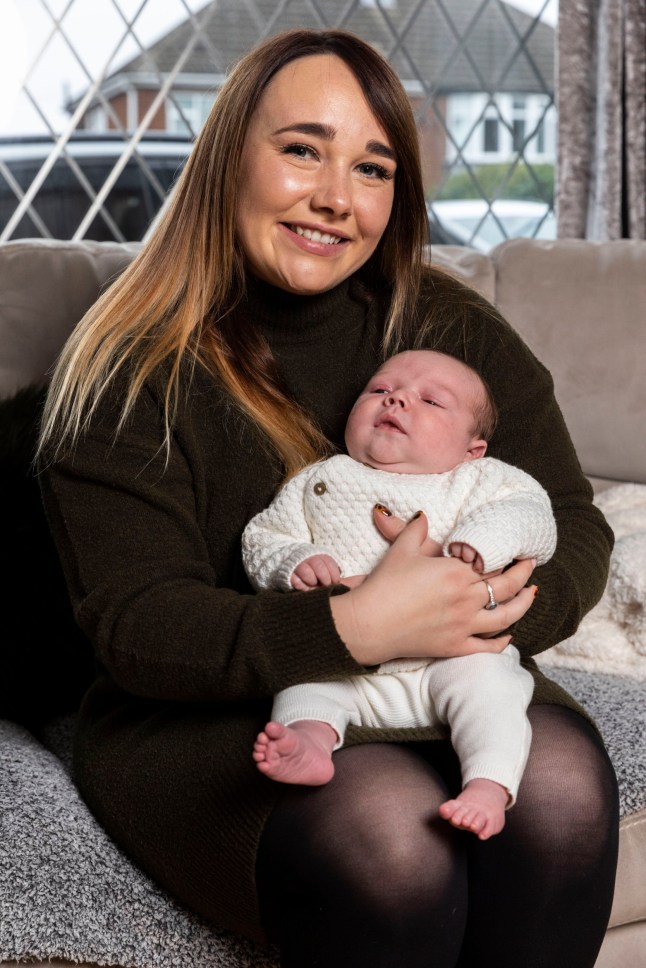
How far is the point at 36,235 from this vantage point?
10.3 feet

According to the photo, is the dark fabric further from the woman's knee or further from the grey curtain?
the grey curtain

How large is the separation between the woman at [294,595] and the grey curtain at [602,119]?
4.35 ft

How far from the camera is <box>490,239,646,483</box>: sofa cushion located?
1.96 meters

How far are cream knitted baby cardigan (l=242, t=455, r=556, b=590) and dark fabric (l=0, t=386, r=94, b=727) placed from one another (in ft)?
1.42

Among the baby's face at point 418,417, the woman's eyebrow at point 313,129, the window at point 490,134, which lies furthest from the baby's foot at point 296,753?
the window at point 490,134

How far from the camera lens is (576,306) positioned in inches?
78.4

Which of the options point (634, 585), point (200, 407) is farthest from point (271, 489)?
point (634, 585)

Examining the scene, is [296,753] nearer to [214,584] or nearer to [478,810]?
[478,810]

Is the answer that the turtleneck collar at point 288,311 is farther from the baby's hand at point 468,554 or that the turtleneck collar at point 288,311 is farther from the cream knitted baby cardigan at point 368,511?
the baby's hand at point 468,554

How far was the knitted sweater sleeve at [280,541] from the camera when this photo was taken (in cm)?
113

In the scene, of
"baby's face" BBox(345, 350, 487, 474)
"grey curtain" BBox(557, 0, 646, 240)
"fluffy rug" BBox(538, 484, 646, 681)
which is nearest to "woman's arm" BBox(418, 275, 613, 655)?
"baby's face" BBox(345, 350, 487, 474)

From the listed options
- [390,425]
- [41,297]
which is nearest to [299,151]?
[390,425]

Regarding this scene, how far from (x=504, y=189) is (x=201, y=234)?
2.05 meters

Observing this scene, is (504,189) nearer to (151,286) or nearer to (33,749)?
(151,286)
